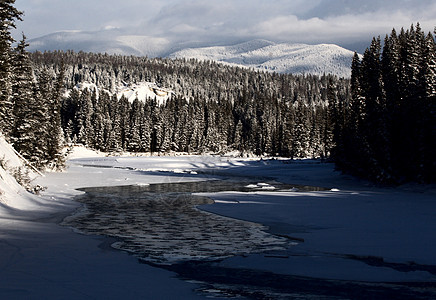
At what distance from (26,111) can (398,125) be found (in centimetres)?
3626

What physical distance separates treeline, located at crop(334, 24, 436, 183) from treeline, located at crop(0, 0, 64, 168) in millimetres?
32590

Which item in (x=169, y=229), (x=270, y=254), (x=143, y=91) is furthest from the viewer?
(x=143, y=91)

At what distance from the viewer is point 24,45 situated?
3950 cm

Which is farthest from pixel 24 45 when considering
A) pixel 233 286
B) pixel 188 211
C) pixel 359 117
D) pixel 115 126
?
pixel 115 126

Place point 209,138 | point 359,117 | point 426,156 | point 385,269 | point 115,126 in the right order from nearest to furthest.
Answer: point 385,269 < point 426,156 < point 359,117 < point 115,126 < point 209,138

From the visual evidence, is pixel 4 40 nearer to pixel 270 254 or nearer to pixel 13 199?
pixel 13 199

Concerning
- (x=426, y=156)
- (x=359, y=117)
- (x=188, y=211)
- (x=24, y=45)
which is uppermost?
(x=24, y=45)

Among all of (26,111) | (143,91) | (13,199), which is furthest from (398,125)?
(143,91)

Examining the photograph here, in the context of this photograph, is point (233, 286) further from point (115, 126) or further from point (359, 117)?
point (115, 126)

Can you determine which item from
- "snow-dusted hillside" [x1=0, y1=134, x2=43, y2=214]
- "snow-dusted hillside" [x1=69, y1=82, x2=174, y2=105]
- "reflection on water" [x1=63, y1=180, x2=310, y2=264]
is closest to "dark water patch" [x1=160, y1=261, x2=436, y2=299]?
"reflection on water" [x1=63, y1=180, x2=310, y2=264]

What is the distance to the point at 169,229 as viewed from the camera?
15.5 m

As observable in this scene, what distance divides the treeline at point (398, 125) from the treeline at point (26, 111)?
32.6m

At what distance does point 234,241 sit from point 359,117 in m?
32.3

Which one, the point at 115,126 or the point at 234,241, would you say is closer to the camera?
the point at 234,241
